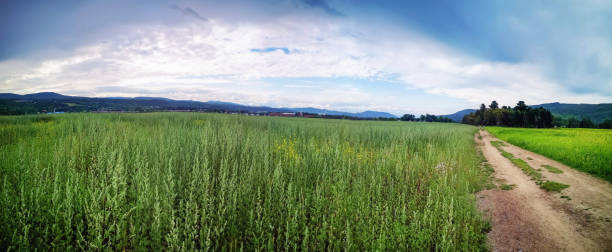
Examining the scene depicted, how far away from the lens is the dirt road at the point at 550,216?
14.8 feet

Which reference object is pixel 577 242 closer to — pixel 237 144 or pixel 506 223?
pixel 506 223

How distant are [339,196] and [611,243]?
5.42 m

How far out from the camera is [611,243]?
14.7 ft

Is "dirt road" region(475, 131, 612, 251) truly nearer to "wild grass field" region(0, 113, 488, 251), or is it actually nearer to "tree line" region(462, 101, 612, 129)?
"wild grass field" region(0, 113, 488, 251)

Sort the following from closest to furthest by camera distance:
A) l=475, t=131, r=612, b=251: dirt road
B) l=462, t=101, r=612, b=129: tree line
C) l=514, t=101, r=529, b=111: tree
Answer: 1. l=475, t=131, r=612, b=251: dirt road
2. l=462, t=101, r=612, b=129: tree line
3. l=514, t=101, r=529, b=111: tree

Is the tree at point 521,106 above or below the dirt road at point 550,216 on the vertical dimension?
above

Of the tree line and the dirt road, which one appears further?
the tree line

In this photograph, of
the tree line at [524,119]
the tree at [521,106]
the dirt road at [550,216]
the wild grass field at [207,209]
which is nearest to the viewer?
the wild grass field at [207,209]

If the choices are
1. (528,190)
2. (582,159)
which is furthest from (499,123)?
(528,190)

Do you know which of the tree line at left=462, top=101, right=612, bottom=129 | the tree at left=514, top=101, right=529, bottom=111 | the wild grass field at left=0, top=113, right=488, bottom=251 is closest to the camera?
the wild grass field at left=0, top=113, right=488, bottom=251


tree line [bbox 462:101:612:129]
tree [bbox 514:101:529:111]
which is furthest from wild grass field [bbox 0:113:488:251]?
tree [bbox 514:101:529:111]

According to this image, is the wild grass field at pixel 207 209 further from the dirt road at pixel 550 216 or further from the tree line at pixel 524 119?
the tree line at pixel 524 119

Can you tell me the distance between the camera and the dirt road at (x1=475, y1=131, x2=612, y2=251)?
4.50m

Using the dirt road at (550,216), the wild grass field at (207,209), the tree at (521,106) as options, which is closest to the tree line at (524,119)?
the tree at (521,106)
